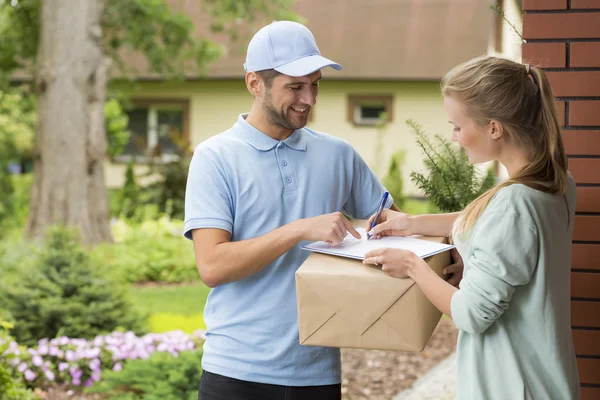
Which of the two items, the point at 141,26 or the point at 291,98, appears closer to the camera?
the point at 291,98

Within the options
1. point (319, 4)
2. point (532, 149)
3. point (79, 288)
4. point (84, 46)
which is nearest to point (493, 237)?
point (532, 149)

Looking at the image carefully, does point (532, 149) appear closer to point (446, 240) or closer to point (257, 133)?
point (446, 240)

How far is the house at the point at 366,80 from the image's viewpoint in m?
19.6

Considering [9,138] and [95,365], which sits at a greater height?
[9,138]

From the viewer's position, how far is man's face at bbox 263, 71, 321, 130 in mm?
2611

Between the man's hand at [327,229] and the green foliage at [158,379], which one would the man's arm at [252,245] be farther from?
the green foliage at [158,379]

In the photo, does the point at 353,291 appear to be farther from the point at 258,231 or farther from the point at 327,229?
the point at 258,231

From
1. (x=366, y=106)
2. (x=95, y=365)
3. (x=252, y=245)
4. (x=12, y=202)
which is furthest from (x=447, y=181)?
(x=366, y=106)

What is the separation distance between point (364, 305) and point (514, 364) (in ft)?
1.27

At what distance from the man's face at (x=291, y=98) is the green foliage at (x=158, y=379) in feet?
7.58

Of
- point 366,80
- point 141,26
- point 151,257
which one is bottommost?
point 151,257

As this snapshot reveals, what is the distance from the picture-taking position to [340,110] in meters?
20.1

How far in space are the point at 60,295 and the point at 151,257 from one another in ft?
16.5

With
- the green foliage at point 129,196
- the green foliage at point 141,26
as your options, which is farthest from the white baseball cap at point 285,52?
the green foliage at point 129,196
